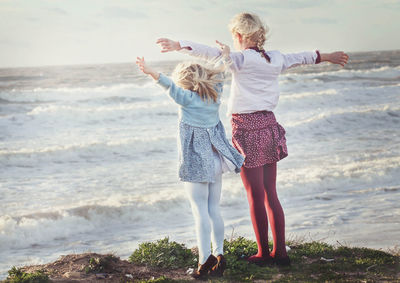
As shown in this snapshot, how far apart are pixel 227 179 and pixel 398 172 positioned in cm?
335

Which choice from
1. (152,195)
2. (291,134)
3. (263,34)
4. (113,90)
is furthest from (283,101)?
(263,34)

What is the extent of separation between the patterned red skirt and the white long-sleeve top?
0.23 ft

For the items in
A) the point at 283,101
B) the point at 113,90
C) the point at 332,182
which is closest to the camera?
the point at 332,182

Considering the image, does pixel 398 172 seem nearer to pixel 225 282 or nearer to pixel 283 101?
pixel 225 282

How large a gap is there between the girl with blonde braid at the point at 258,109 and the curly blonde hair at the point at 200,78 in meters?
0.17

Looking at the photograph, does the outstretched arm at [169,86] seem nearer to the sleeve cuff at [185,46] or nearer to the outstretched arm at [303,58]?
the sleeve cuff at [185,46]

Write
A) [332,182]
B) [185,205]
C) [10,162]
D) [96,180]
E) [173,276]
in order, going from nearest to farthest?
[173,276], [185,205], [332,182], [96,180], [10,162]

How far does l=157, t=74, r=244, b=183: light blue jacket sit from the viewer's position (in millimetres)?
3666

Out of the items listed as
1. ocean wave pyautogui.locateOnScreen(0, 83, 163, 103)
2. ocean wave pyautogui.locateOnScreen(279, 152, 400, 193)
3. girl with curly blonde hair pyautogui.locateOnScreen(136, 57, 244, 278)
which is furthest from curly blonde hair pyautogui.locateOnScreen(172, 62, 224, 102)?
ocean wave pyautogui.locateOnScreen(0, 83, 163, 103)

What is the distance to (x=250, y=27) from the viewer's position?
148 inches

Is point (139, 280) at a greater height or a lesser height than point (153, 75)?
lesser

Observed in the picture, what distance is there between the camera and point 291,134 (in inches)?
621

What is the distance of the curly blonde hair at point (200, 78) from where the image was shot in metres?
3.65

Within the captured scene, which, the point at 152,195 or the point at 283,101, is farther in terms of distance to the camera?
Answer: the point at 283,101
